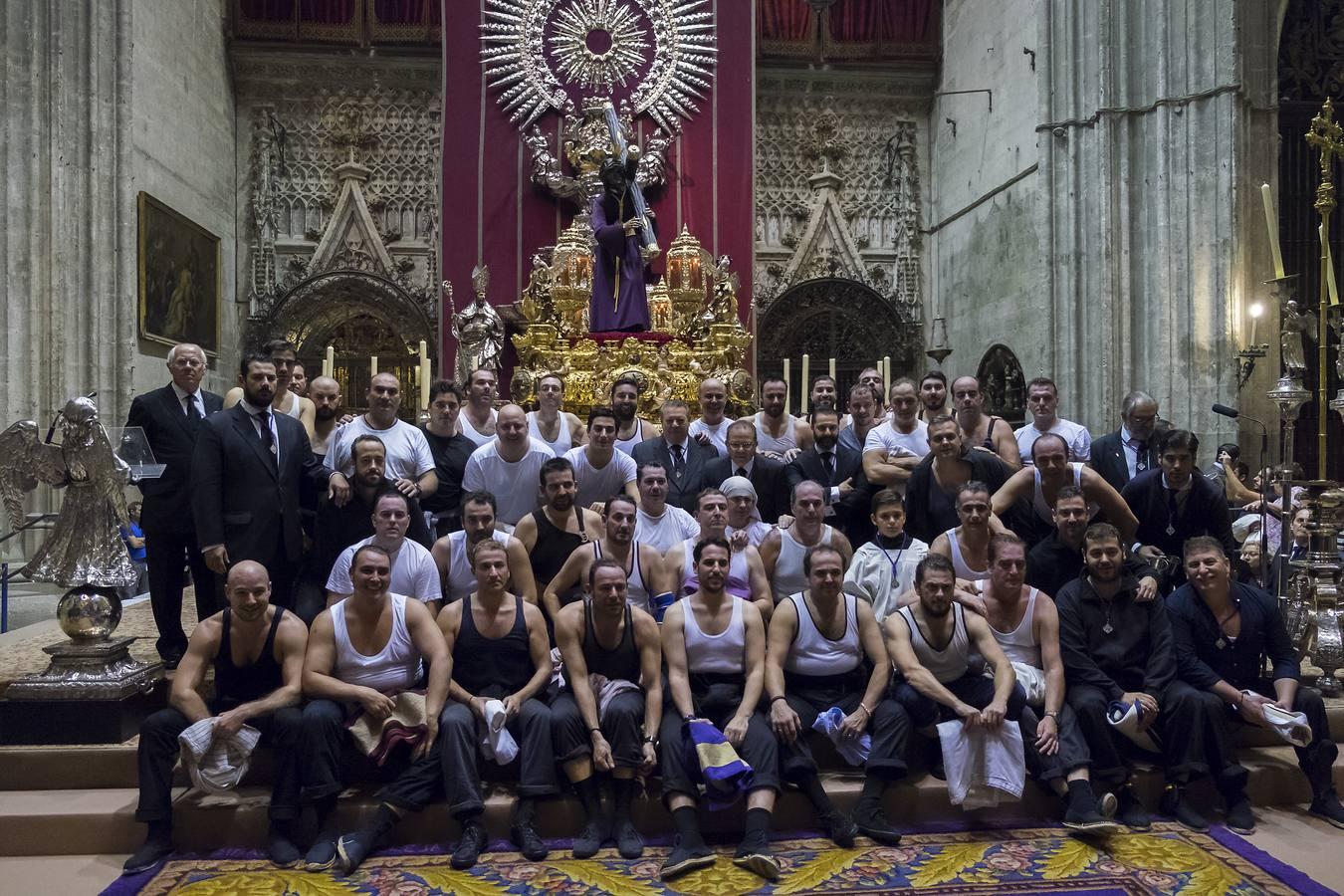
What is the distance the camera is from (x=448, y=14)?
43.5 feet

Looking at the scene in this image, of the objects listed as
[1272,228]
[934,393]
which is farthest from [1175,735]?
[1272,228]

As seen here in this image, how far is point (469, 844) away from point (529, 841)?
24cm

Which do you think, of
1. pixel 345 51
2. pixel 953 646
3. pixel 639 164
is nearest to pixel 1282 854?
pixel 953 646

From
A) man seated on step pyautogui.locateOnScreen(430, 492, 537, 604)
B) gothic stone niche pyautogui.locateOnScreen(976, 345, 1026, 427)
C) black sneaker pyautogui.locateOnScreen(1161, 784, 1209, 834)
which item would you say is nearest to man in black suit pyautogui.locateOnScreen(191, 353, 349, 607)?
man seated on step pyautogui.locateOnScreen(430, 492, 537, 604)

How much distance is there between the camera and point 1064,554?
5.27 m

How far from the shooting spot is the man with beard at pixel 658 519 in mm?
5547

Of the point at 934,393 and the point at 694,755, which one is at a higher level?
the point at 934,393

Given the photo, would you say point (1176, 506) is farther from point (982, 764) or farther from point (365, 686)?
point (365, 686)

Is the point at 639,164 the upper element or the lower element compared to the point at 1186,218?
upper

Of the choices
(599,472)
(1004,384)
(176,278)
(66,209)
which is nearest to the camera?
(599,472)

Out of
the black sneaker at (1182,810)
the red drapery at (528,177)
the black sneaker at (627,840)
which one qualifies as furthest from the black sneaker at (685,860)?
the red drapery at (528,177)

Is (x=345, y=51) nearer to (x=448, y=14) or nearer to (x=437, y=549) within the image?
(x=448, y=14)

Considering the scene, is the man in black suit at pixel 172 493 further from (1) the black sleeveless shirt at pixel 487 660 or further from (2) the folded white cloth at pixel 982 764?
(2) the folded white cloth at pixel 982 764

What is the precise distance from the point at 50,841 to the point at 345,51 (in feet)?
41.5
